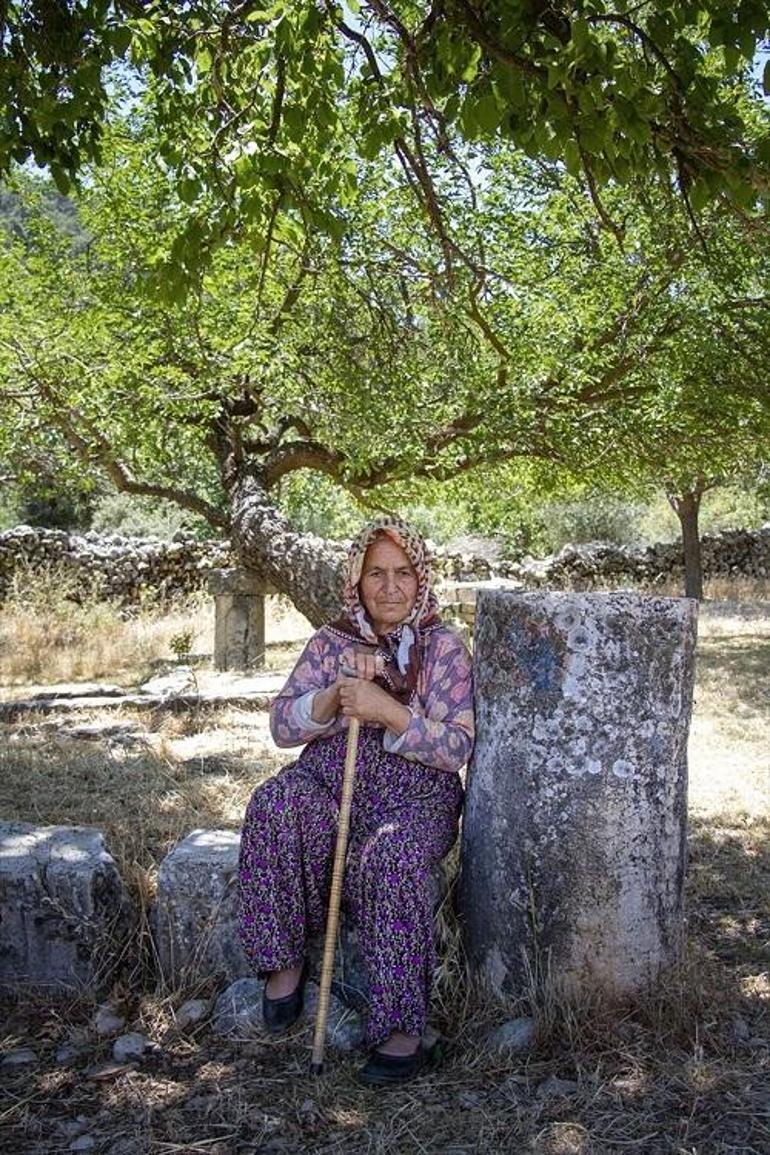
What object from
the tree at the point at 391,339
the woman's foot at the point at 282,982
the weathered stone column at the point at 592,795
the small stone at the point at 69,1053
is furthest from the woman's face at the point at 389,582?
the tree at the point at 391,339

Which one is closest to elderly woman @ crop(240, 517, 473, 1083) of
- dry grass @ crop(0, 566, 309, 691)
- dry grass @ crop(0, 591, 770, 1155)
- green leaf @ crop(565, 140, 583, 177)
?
dry grass @ crop(0, 591, 770, 1155)

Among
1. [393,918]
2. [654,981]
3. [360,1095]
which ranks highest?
[393,918]

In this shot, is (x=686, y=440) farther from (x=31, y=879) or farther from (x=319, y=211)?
(x=31, y=879)

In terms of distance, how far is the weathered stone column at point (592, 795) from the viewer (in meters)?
2.94

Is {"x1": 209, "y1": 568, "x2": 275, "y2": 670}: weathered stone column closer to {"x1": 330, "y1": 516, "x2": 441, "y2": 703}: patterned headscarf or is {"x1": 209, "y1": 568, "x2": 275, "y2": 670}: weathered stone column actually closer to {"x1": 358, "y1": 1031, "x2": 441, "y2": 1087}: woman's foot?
{"x1": 330, "y1": 516, "x2": 441, "y2": 703}: patterned headscarf

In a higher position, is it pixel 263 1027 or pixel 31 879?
pixel 31 879

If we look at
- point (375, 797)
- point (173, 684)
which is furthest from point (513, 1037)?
point (173, 684)

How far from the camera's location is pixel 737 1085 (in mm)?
2619

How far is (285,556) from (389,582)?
714 centimetres

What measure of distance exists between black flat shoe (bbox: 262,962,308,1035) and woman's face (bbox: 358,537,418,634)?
1.17 metres

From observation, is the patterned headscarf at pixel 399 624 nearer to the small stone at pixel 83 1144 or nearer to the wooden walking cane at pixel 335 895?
the wooden walking cane at pixel 335 895

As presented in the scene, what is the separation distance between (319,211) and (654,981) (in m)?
3.15

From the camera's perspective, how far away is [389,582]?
3.39 m

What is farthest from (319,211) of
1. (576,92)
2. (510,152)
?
(510,152)
